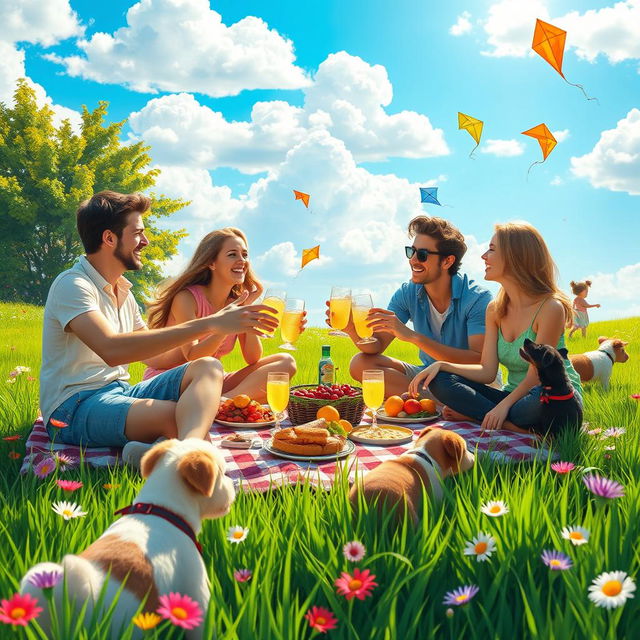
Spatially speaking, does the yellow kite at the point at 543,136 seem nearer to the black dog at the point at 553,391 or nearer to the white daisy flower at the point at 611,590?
the black dog at the point at 553,391

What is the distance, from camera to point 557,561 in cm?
174

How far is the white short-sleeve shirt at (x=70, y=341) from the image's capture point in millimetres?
3520

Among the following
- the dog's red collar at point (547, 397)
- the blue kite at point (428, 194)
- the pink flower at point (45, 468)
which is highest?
the blue kite at point (428, 194)

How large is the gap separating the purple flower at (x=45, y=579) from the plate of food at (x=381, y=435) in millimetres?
2334

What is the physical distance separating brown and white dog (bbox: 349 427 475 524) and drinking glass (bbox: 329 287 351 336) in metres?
1.43

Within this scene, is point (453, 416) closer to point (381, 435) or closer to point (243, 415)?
point (381, 435)

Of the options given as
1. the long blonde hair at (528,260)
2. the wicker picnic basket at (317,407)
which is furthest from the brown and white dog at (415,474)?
the long blonde hair at (528,260)

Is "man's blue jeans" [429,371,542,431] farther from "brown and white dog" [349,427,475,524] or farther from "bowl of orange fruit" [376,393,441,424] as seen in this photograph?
"brown and white dog" [349,427,475,524]

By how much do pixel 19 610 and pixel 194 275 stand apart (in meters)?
3.75

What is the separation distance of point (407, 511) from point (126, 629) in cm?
113

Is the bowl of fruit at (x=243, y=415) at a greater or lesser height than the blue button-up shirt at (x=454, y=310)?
lesser

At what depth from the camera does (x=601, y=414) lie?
4996 millimetres

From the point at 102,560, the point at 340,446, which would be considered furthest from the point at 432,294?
the point at 102,560

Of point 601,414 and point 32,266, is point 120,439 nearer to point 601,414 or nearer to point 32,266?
point 601,414
